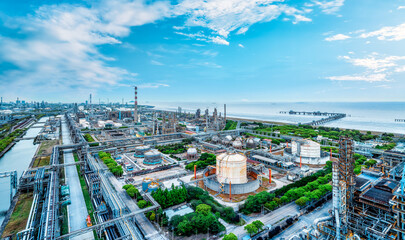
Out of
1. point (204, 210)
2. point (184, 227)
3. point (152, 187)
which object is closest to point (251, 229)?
point (204, 210)

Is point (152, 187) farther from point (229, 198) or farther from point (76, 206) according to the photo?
point (229, 198)

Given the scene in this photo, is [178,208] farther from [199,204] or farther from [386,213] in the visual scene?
[386,213]

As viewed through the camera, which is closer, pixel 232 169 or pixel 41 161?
pixel 232 169

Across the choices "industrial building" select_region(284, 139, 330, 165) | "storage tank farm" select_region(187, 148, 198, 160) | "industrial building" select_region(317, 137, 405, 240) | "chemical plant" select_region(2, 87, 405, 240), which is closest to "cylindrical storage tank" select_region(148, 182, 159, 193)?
"chemical plant" select_region(2, 87, 405, 240)

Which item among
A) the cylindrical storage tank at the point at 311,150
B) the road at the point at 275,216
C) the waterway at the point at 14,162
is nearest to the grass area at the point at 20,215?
the waterway at the point at 14,162

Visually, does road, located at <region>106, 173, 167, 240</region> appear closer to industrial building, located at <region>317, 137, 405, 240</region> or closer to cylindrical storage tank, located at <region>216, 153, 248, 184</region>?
cylindrical storage tank, located at <region>216, 153, 248, 184</region>
